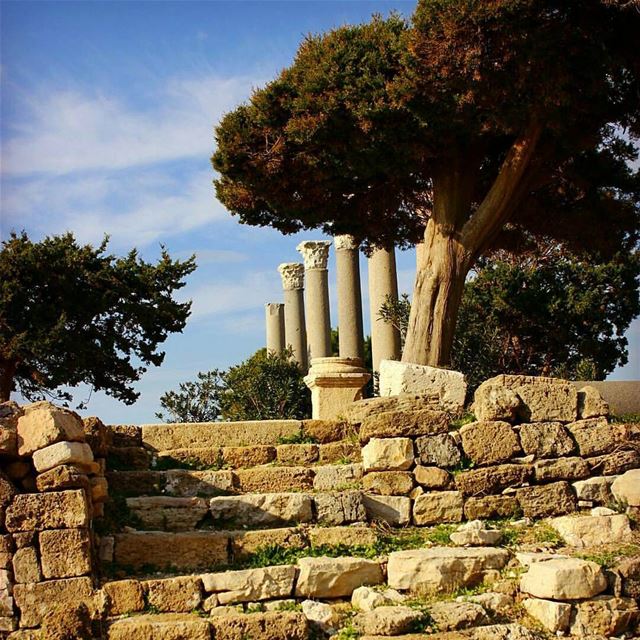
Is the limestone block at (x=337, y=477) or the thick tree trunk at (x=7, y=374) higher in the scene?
the thick tree trunk at (x=7, y=374)

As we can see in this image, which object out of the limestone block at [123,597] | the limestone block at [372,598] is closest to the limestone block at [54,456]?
the limestone block at [123,597]

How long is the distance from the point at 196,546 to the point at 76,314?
15.4 meters

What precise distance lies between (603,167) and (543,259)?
867cm

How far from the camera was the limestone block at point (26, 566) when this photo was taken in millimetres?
8547

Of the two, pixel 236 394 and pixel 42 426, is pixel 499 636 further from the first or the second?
pixel 236 394

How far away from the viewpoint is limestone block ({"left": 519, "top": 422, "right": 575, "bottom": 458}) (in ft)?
35.7

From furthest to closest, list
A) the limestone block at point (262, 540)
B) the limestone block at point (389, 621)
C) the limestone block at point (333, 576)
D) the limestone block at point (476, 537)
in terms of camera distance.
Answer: the limestone block at point (476, 537) → the limestone block at point (262, 540) → the limestone block at point (333, 576) → the limestone block at point (389, 621)

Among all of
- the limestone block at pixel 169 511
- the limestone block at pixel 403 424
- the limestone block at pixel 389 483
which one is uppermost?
the limestone block at pixel 403 424

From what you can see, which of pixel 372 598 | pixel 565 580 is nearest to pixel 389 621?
pixel 372 598

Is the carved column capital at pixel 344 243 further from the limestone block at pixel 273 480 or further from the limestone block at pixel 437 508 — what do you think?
the limestone block at pixel 437 508

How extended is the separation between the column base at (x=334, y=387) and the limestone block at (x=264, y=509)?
13.0 feet

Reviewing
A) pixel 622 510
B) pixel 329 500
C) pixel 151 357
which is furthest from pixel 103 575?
pixel 151 357

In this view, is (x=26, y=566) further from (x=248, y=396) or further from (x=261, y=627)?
(x=248, y=396)

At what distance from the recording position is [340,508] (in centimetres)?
1004
